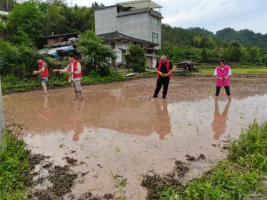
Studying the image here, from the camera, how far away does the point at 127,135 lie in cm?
432

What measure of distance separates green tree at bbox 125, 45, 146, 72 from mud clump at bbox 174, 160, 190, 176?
58.4 ft

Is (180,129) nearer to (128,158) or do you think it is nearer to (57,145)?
(128,158)

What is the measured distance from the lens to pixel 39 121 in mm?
5414

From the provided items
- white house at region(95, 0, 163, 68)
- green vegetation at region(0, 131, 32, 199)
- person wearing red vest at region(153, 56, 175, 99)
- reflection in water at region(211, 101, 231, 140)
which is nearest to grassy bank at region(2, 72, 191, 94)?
person wearing red vest at region(153, 56, 175, 99)

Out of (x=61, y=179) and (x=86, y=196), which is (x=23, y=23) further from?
(x=86, y=196)

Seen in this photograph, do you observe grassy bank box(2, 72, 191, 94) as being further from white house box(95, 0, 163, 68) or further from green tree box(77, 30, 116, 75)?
white house box(95, 0, 163, 68)

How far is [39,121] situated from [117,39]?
19.7 metres

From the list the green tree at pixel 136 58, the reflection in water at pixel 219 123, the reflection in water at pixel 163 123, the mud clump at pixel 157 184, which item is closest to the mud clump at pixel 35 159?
the mud clump at pixel 157 184

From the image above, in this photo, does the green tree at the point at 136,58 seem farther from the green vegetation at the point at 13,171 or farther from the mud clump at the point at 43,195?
the mud clump at the point at 43,195

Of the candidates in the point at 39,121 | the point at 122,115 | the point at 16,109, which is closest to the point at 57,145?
the point at 39,121

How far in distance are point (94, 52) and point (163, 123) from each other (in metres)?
11.2

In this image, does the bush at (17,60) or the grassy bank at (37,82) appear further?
the bush at (17,60)

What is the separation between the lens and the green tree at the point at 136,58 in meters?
20.0

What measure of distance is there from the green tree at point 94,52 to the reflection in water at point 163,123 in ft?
30.7
